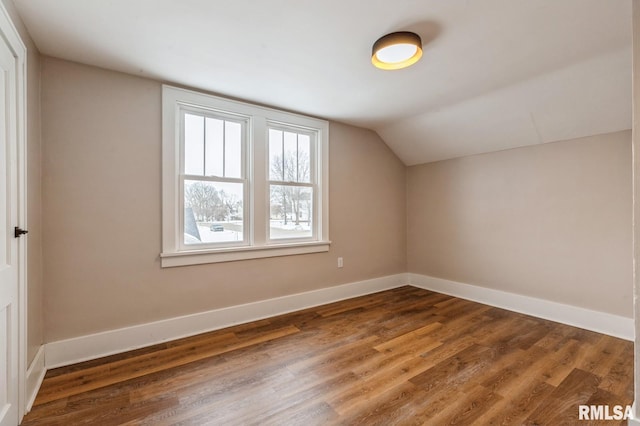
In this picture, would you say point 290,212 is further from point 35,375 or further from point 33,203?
point 35,375

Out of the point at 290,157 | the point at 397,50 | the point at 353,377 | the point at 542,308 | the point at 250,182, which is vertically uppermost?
the point at 397,50

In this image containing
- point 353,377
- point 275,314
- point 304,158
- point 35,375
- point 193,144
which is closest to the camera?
point 35,375

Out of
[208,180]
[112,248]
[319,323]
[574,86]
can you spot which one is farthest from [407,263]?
[112,248]

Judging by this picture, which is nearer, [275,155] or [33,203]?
[33,203]

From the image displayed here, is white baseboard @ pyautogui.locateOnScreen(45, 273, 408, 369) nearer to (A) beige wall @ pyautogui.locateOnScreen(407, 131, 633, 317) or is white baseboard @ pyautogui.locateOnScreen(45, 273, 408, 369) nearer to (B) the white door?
(B) the white door

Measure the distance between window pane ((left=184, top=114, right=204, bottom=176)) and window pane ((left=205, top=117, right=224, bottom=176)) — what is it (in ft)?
0.20

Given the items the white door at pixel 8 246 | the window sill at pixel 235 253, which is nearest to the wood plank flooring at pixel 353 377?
the white door at pixel 8 246

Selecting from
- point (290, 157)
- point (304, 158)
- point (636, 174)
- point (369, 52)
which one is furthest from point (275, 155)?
point (636, 174)

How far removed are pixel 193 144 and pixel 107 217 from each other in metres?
1.02

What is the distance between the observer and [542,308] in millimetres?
3260

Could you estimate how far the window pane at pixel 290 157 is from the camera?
3.56 meters

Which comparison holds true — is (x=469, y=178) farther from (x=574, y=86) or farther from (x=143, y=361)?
(x=143, y=361)

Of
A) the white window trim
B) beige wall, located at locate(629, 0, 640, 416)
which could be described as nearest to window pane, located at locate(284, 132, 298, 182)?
the white window trim

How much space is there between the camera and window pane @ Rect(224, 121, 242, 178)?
10.3ft
